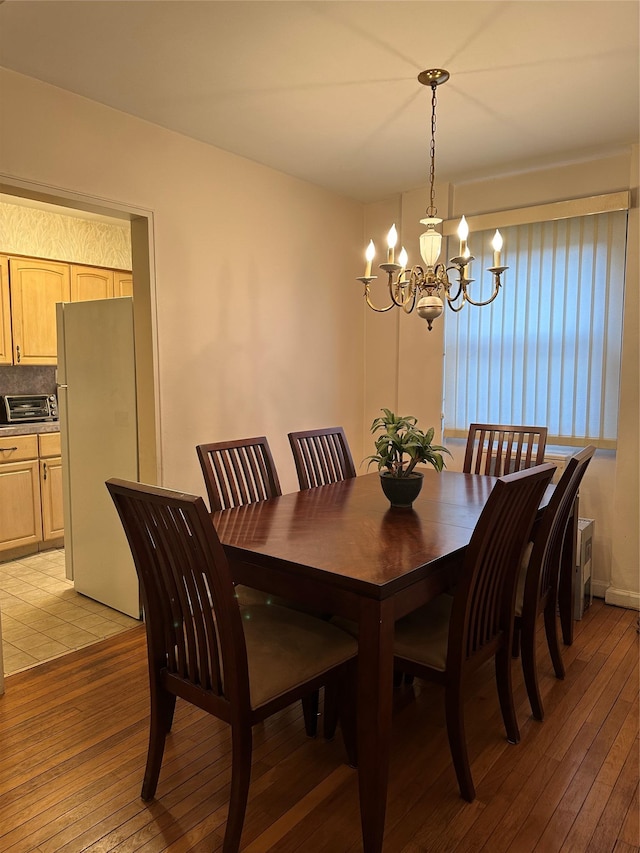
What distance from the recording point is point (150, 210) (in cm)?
297

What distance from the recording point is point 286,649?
1.80 m

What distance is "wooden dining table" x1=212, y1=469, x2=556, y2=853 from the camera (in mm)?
1609

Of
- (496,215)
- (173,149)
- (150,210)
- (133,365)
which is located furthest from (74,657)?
(496,215)

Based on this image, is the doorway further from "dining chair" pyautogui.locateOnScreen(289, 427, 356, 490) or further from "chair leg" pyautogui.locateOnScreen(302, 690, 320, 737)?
"chair leg" pyautogui.locateOnScreen(302, 690, 320, 737)

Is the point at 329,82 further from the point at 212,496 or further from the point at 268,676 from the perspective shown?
the point at 268,676

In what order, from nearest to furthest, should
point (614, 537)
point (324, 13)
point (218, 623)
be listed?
point (218, 623) < point (324, 13) < point (614, 537)

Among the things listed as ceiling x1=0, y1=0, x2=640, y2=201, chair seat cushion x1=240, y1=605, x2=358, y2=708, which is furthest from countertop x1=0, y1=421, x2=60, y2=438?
chair seat cushion x1=240, y1=605, x2=358, y2=708

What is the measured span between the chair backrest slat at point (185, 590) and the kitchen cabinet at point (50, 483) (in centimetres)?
299

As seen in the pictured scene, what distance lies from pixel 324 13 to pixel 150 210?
1313mm

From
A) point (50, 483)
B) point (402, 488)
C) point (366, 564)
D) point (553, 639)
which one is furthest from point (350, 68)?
point (50, 483)

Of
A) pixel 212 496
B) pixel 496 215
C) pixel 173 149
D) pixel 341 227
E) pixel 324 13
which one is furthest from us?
pixel 341 227

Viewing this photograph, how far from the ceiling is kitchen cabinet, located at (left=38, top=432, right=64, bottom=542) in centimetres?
248

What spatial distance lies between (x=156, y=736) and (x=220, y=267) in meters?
2.39

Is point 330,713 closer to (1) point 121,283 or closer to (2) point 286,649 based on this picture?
(2) point 286,649
